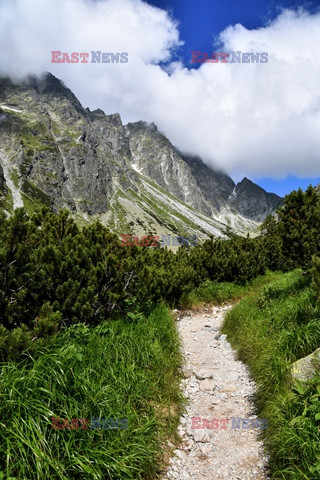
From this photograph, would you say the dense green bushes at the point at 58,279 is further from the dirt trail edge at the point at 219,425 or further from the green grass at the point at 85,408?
the dirt trail edge at the point at 219,425

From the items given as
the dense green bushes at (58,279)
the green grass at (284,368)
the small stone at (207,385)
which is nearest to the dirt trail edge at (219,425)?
the small stone at (207,385)

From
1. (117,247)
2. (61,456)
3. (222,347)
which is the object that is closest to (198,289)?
(222,347)

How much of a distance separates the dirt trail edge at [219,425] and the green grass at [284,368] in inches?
12.7

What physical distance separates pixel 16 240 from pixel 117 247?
5.21 m

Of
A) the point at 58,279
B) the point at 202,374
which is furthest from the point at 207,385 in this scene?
the point at 58,279

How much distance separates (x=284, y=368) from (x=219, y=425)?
1702 mm

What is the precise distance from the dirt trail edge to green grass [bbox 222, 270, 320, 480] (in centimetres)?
32

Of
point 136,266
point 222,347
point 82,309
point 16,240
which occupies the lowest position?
point 222,347

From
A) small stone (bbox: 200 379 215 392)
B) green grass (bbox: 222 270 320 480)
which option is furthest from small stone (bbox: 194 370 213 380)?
green grass (bbox: 222 270 320 480)

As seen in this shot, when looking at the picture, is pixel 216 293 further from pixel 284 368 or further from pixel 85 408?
pixel 85 408

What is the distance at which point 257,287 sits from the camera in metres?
17.4

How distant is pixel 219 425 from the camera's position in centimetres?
541

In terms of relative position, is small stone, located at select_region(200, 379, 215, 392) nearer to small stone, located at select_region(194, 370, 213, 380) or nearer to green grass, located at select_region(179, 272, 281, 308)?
small stone, located at select_region(194, 370, 213, 380)

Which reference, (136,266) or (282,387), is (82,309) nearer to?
(136,266)
